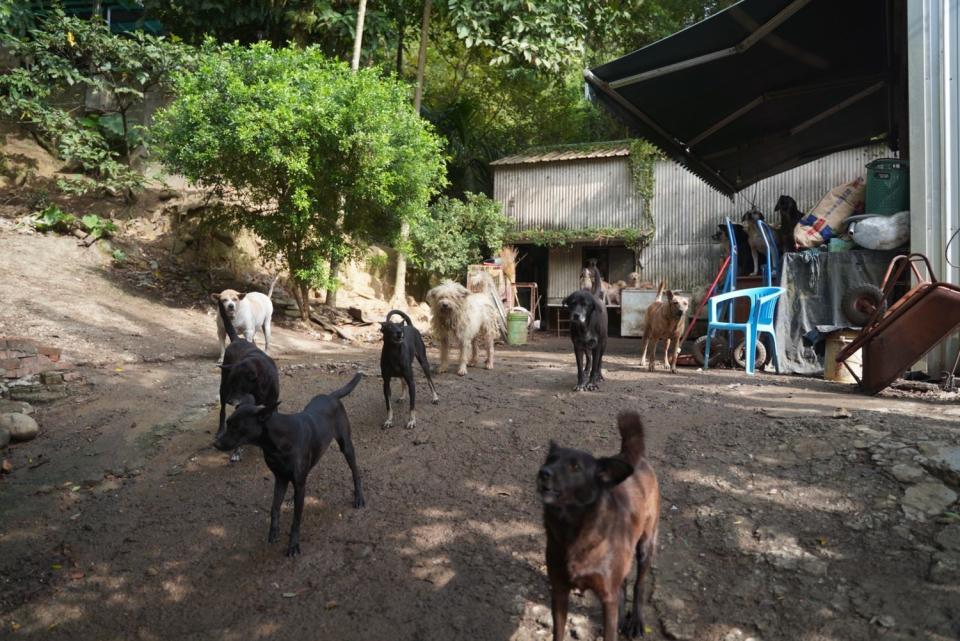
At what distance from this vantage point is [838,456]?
14.7 ft

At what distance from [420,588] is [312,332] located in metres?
10.4

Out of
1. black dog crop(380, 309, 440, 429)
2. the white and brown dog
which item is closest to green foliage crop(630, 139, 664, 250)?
the white and brown dog

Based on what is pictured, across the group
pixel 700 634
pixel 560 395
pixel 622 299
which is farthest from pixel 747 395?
pixel 622 299

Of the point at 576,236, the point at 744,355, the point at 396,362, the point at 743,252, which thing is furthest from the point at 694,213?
the point at 396,362

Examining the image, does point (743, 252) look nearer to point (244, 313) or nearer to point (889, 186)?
point (889, 186)

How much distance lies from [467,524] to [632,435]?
1.76 m

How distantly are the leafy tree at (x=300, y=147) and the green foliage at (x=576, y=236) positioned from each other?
6360mm

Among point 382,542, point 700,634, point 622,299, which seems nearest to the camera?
point 700,634

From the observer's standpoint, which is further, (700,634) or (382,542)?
(382,542)

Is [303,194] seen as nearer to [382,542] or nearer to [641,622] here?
[382,542]

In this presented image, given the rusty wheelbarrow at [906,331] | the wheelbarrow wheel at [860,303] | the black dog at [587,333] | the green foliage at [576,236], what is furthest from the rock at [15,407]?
the green foliage at [576,236]

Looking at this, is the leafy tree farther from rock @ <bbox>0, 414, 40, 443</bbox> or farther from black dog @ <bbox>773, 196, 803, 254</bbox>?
black dog @ <bbox>773, 196, 803, 254</bbox>

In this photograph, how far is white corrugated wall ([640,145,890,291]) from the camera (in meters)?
16.7

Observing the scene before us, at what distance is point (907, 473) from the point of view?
412cm
